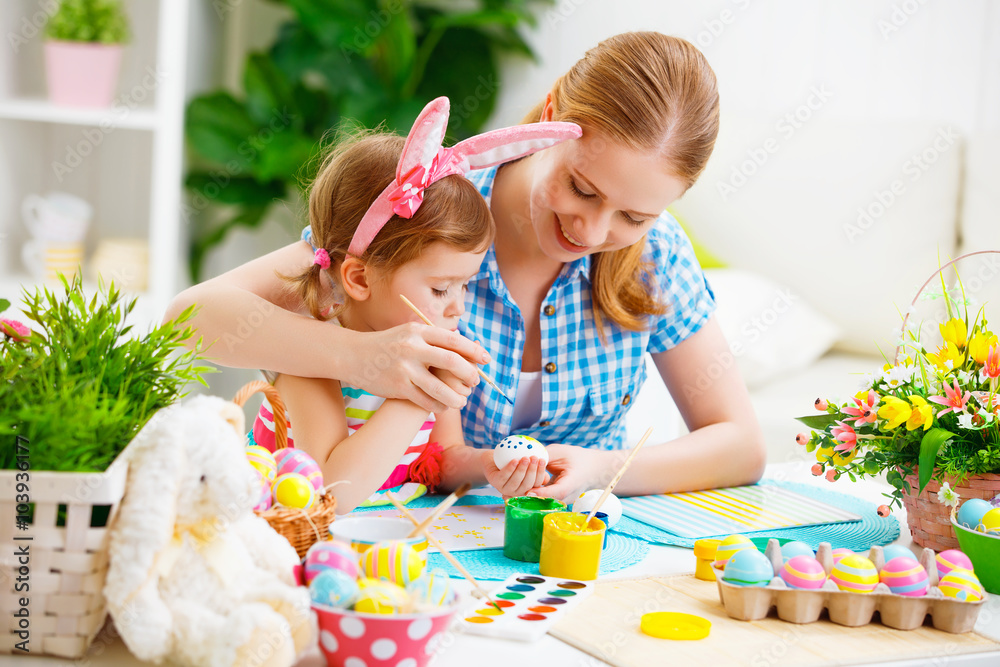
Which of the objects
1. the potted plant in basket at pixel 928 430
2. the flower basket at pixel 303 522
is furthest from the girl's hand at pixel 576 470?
the flower basket at pixel 303 522

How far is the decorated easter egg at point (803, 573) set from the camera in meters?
0.92

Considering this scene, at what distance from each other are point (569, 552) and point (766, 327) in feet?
5.96

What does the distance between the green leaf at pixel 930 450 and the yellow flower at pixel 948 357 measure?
0.09 metres

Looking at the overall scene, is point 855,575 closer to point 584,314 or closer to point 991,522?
point 991,522

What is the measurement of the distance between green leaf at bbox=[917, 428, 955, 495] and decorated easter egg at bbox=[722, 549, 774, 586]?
29 cm

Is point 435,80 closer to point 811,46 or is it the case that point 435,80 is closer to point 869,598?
point 811,46

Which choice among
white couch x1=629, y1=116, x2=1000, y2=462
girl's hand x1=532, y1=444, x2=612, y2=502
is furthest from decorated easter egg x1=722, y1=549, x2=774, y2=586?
white couch x1=629, y1=116, x2=1000, y2=462

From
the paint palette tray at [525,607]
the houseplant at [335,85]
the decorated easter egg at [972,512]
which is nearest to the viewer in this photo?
the paint palette tray at [525,607]

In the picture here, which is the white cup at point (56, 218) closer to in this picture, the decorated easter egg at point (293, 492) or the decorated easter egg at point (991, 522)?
the decorated easter egg at point (293, 492)

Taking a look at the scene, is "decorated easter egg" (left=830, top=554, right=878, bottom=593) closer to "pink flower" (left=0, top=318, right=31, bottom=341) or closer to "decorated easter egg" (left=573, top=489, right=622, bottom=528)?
"decorated easter egg" (left=573, top=489, right=622, bottom=528)

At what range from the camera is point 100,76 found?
282 centimetres

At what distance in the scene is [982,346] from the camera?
3.82 ft

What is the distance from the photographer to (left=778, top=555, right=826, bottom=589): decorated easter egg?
920mm

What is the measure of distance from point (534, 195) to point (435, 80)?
2.00 meters
